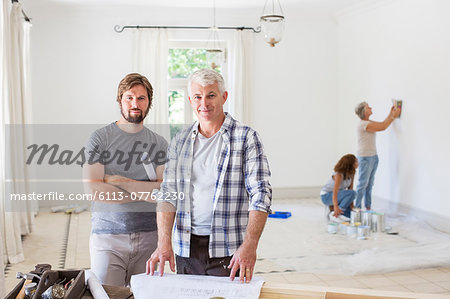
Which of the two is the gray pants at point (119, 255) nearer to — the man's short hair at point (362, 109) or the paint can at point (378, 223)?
the paint can at point (378, 223)

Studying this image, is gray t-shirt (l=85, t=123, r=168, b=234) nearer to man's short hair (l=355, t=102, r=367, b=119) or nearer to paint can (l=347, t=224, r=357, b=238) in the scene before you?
paint can (l=347, t=224, r=357, b=238)

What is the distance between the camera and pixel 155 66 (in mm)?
7156

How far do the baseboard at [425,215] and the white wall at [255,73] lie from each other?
5.63 ft

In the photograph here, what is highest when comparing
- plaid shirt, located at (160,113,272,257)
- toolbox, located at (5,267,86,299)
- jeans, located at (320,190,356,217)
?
plaid shirt, located at (160,113,272,257)

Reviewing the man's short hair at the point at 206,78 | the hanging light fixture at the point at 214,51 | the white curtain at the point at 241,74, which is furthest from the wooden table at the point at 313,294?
the white curtain at the point at 241,74

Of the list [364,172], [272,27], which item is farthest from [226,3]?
[364,172]

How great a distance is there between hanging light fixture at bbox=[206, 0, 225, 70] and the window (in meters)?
0.16

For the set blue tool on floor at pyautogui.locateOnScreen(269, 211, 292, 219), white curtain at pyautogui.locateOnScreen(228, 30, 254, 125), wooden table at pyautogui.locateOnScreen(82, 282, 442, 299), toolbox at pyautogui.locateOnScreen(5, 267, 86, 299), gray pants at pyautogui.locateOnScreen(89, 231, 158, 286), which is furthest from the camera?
white curtain at pyautogui.locateOnScreen(228, 30, 254, 125)

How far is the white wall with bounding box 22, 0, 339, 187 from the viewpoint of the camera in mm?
7078

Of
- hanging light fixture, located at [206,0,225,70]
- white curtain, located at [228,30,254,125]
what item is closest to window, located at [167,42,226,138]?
hanging light fixture, located at [206,0,225,70]

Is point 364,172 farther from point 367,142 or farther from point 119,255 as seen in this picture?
point 119,255

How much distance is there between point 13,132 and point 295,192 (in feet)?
14.3

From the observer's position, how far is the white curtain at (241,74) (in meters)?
7.38

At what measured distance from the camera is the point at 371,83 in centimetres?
681
